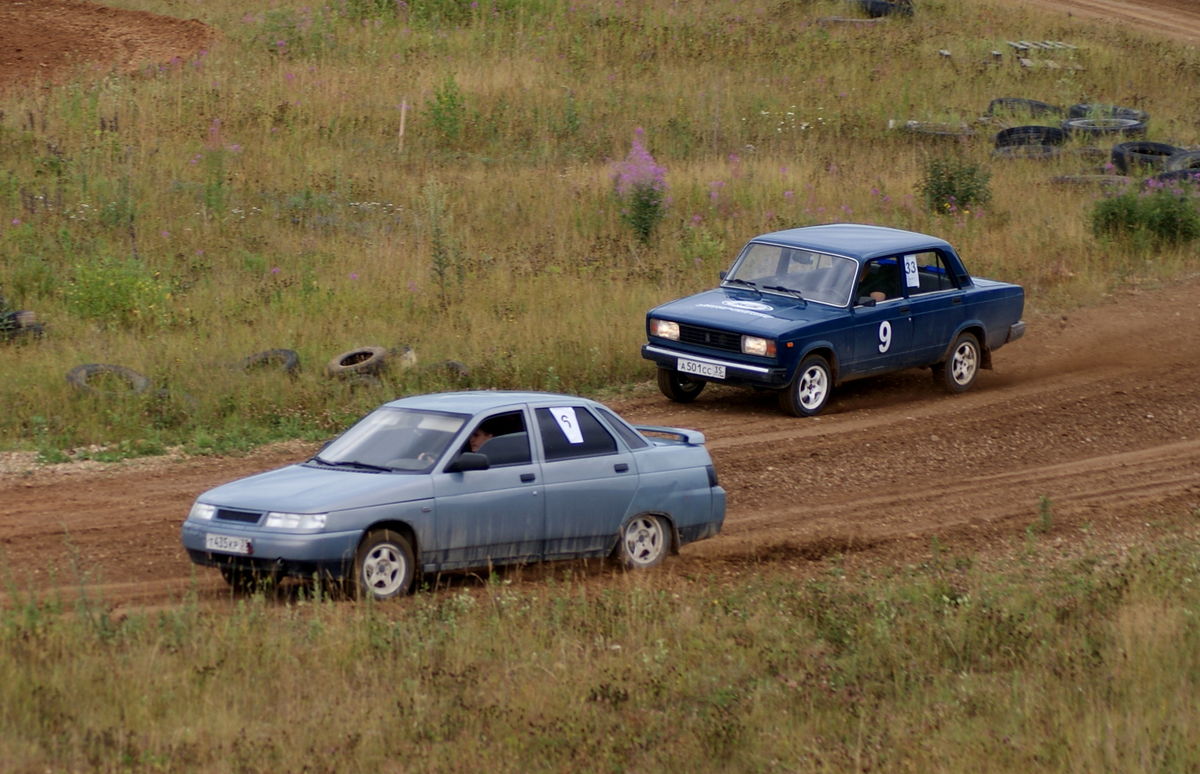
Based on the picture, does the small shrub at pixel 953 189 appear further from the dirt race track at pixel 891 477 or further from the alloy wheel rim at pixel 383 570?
the alloy wheel rim at pixel 383 570

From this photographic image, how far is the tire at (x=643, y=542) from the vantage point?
30.7 ft

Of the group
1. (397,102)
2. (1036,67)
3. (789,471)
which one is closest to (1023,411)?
(789,471)

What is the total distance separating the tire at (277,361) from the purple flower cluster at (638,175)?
6.93 meters

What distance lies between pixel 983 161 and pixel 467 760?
2132cm

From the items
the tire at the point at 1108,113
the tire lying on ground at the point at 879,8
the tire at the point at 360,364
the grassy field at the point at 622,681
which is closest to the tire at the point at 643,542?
the grassy field at the point at 622,681

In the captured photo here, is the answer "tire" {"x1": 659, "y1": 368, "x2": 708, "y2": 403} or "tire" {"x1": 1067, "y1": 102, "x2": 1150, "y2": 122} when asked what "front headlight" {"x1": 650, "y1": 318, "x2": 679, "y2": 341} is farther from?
"tire" {"x1": 1067, "y1": 102, "x2": 1150, "y2": 122}

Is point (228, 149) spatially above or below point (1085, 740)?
above

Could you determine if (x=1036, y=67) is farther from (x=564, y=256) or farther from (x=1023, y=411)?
(x=1023, y=411)

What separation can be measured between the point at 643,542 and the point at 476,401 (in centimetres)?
146

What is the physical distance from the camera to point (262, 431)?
1309cm

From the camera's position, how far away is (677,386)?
14.7 metres

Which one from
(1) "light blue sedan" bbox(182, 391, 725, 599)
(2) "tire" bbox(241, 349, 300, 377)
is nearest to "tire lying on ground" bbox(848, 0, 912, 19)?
(2) "tire" bbox(241, 349, 300, 377)

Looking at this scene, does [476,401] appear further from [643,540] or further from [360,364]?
[360,364]

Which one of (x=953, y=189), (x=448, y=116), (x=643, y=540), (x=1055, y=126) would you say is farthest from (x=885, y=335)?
(x=1055, y=126)
